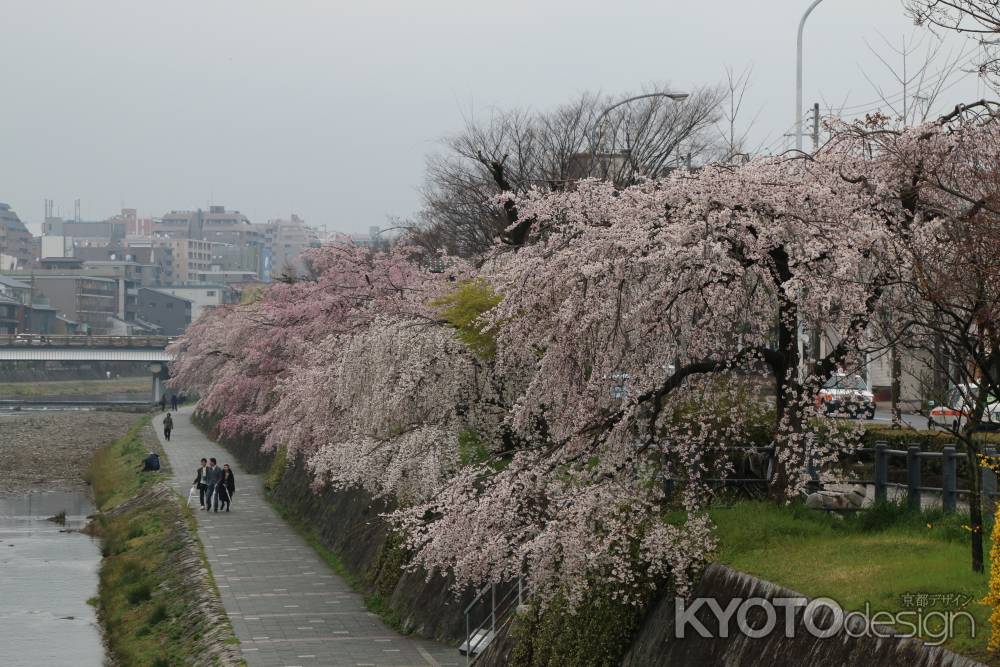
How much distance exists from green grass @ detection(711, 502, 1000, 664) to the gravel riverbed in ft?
165

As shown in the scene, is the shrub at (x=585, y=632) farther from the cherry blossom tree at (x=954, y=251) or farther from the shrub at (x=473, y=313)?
the shrub at (x=473, y=313)

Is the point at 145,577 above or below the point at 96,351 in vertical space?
below

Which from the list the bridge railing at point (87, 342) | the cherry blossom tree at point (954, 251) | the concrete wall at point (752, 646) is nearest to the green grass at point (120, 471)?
the bridge railing at point (87, 342)

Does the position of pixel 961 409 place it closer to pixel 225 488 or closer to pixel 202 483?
pixel 225 488

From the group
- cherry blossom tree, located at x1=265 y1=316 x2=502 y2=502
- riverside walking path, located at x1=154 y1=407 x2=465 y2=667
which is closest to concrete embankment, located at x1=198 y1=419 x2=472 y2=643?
riverside walking path, located at x1=154 y1=407 x2=465 y2=667

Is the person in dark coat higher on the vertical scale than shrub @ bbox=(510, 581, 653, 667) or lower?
lower

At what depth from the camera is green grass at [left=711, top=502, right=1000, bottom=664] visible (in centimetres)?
1078

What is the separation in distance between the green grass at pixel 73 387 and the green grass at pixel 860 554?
117 metres

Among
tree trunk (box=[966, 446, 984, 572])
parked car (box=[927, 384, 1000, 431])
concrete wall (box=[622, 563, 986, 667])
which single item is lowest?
concrete wall (box=[622, 563, 986, 667])

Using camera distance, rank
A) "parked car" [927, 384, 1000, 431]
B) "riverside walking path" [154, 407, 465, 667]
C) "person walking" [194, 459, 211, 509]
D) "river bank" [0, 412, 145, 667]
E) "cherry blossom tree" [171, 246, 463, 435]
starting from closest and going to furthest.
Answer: "parked car" [927, 384, 1000, 431] → "riverside walking path" [154, 407, 465, 667] → "river bank" [0, 412, 145, 667] → "cherry blossom tree" [171, 246, 463, 435] → "person walking" [194, 459, 211, 509]

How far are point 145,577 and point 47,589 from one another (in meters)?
4.09

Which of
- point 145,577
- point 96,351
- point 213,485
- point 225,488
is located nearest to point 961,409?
point 145,577

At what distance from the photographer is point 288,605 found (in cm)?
2475

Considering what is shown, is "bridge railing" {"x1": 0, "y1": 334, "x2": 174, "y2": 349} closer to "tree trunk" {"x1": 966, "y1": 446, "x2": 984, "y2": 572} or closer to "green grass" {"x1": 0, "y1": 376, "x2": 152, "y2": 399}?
"green grass" {"x1": 0, "y1": 376, "x2": 152, "y2": 399}
